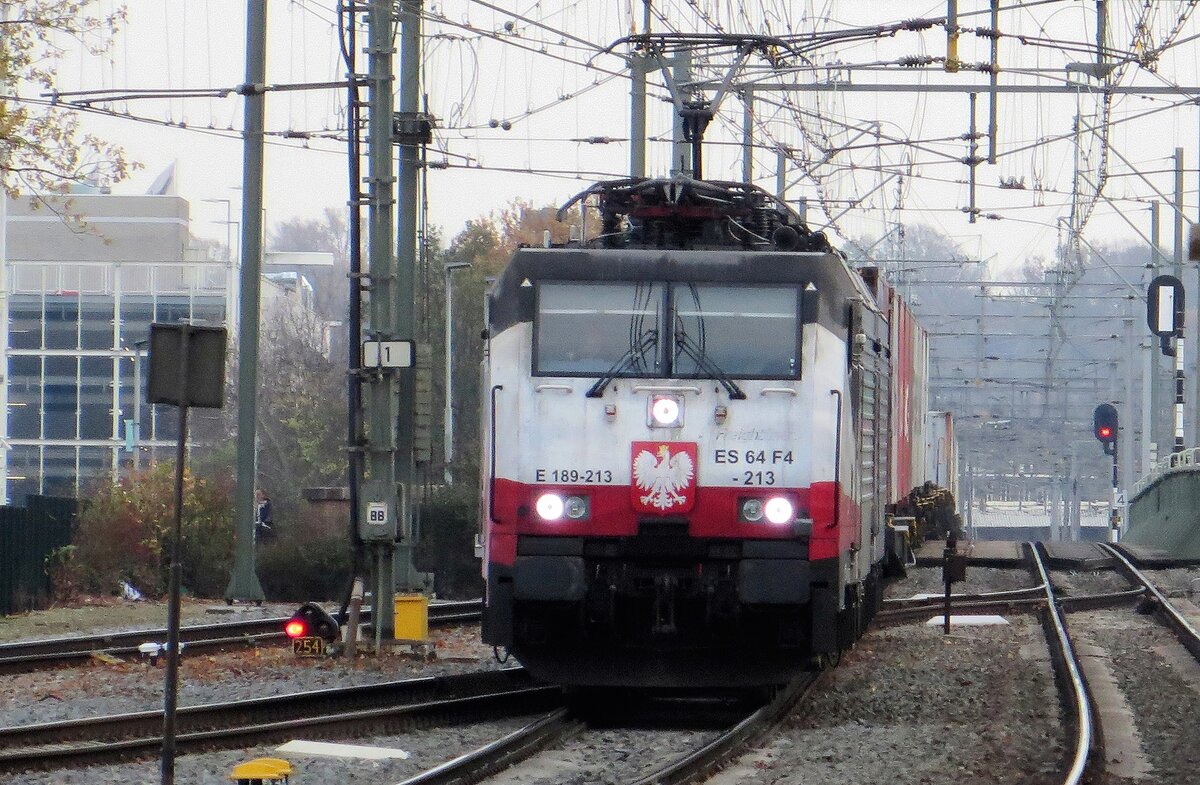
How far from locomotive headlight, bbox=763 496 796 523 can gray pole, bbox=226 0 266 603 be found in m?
12.1

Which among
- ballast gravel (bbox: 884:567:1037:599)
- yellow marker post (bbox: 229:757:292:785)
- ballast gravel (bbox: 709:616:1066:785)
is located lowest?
ballast gravel (bbox: 884:567:1037:599)

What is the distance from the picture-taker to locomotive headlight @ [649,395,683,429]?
12.0 m

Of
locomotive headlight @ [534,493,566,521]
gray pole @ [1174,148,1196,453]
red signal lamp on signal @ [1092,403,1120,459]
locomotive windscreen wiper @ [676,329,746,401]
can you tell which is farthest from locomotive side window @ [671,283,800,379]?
red signal lamp on signal @ [1092,403,1120,459]

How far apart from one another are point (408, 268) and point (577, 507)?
379 inches

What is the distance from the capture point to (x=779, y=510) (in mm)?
11984

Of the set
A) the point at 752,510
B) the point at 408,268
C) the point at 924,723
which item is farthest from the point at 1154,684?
the point at 408,268

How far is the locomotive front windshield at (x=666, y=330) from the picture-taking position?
12156 mm

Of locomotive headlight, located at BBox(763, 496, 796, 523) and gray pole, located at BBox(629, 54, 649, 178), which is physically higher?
gray pole, located at BBox(629, 54, 649, 178)

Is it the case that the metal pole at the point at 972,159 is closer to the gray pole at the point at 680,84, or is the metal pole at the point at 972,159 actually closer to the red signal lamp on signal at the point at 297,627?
the gray pole at the point at 680,84

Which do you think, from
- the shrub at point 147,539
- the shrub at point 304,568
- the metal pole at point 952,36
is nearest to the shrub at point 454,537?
the shrub at point 304,568

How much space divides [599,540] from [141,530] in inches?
779

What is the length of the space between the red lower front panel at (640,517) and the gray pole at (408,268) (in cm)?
470

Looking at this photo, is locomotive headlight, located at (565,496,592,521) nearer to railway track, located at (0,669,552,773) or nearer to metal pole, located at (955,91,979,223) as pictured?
railway track, located at (0,669,552,773)

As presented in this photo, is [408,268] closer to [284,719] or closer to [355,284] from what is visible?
[355,284]
